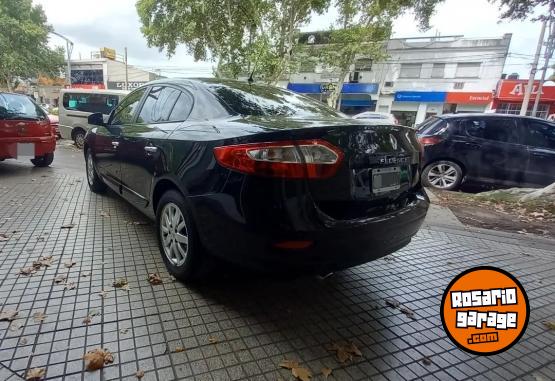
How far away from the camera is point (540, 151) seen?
639cm

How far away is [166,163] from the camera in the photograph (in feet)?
9.04

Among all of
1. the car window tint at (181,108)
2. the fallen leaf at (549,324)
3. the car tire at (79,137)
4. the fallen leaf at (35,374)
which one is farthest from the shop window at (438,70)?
the fallen leaf at (35,374)

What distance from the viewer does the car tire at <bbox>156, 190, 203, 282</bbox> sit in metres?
2.49

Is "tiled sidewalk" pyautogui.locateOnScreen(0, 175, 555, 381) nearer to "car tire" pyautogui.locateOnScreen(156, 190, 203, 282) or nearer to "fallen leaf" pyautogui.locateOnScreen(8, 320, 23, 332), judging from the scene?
"fallen leaf" pyautogui.locateOnScreen(8, 320, 23, 332)

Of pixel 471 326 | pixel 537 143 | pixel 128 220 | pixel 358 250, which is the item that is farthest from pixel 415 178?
pixel 537 143

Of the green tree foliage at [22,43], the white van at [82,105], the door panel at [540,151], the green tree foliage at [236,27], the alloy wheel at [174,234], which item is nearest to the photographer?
the alloy wheel at [174,234]

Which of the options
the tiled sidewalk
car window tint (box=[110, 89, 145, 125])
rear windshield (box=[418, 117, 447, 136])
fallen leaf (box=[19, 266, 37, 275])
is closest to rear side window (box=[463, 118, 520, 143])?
rear windshield (box=[418, 117, 447, 136])

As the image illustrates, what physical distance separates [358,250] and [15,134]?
6.53m

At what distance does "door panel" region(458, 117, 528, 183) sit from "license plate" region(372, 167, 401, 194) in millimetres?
4882

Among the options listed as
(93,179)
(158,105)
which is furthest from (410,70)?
(158,105)

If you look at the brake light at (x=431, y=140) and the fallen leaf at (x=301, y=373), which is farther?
the brake light at (x=431, y=140)

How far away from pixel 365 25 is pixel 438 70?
10828 mm

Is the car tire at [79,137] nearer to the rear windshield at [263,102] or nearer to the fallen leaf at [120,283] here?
the rear windshield at [263,102]

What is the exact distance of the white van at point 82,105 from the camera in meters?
10.6
